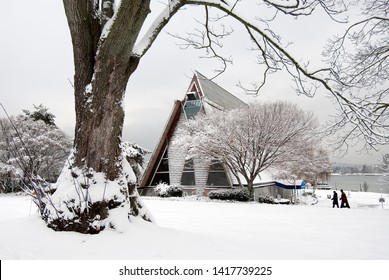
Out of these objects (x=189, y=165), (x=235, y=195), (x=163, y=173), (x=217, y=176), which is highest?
(x=189, y=165)

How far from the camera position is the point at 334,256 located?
406 cm

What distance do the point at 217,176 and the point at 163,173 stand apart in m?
4.96

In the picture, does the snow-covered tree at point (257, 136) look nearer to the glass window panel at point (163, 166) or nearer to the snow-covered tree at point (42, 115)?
the glass window panel at point (163, 166)

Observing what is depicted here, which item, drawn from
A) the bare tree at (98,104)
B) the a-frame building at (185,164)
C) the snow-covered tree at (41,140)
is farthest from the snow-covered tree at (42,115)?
the bare tree at (98,104)

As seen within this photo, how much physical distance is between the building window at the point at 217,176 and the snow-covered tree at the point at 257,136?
1.84 meters

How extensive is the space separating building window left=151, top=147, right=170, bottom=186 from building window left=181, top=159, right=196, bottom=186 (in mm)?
1601

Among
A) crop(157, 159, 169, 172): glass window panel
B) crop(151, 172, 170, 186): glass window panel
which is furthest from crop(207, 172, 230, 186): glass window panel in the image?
crop(157, 159, 169, 172): glass window panel

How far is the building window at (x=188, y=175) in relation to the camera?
888 inches

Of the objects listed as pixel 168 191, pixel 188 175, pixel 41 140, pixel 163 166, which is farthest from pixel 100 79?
pixel 41 140

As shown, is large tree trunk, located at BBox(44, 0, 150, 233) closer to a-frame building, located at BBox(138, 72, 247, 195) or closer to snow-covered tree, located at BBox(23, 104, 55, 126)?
a-frame building, located at BBox(138, 72, 247, 195)

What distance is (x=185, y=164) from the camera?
22797mm

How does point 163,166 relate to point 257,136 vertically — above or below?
below

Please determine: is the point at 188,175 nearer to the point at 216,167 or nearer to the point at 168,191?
the point at 168,191

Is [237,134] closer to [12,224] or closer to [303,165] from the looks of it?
[303,165]
